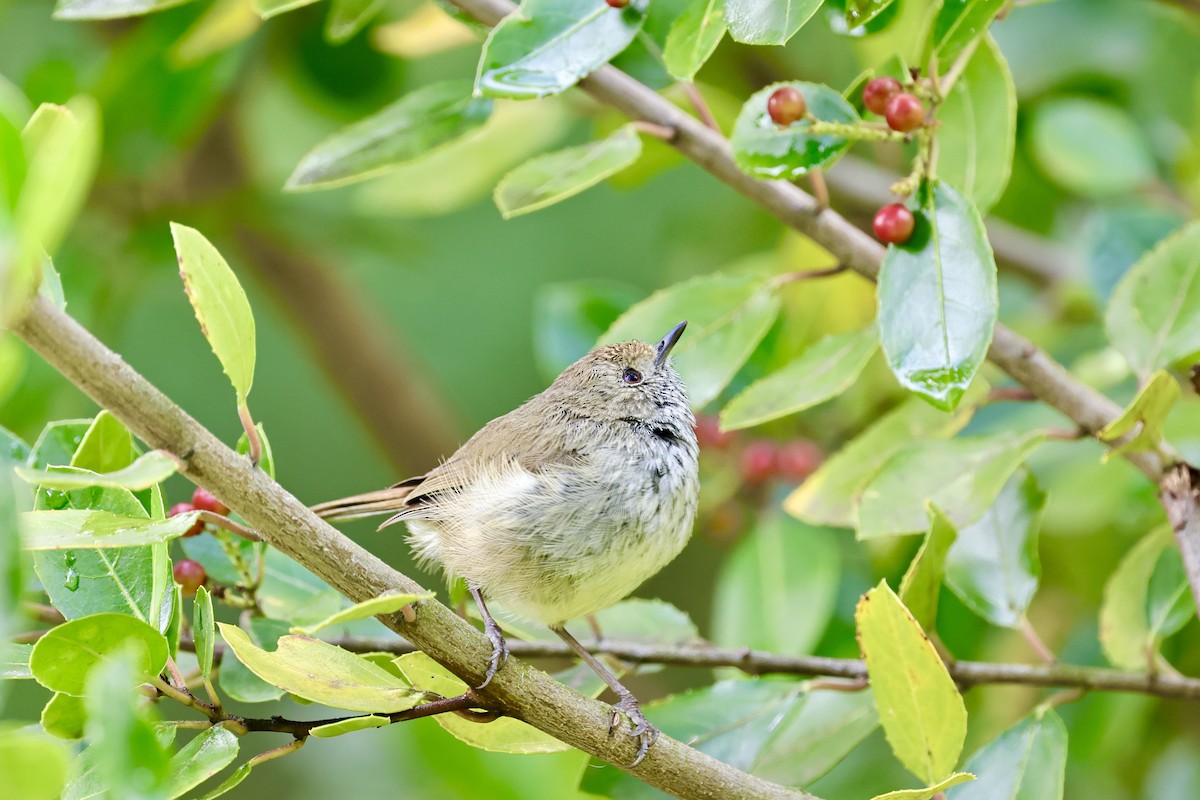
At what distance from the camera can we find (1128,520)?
331 centimetres

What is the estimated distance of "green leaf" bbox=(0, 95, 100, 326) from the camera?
1212mm

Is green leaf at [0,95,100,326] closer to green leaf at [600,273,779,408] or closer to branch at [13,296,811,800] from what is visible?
branch at [13,296,811,800]

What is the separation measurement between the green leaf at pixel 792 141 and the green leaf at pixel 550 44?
28cm

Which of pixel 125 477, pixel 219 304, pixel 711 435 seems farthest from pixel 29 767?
pixel 711 435

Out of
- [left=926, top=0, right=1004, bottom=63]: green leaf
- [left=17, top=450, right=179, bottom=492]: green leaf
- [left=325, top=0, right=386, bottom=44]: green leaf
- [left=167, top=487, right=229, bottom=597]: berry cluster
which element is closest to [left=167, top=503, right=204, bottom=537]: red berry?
[left=167, top=487, right=229, bottom=597]: berry cluster

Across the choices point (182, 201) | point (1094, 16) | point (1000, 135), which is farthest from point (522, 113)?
point (1094, 16)

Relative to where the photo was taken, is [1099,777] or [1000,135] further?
[1099,777]

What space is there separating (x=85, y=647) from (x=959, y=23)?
1.65 metres

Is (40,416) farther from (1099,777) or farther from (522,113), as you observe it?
(1099,777)

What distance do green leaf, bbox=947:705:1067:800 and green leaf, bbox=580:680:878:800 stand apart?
0.22 m

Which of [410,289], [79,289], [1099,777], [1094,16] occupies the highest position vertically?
[1094,16]

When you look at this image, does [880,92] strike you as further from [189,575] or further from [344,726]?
[189,575]

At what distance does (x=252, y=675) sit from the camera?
7.27ft

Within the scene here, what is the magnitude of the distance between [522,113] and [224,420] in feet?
7.14
